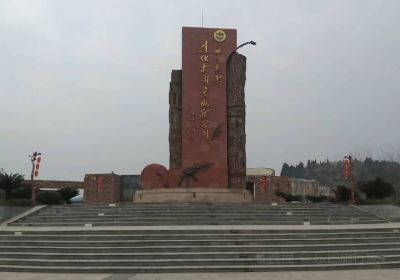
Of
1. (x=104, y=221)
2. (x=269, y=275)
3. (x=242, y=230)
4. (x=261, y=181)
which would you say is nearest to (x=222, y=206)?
(x=104, y=221)

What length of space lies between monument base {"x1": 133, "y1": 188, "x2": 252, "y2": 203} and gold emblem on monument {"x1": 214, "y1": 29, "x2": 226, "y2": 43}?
6288 millimetres

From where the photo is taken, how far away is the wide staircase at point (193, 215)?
521 inches

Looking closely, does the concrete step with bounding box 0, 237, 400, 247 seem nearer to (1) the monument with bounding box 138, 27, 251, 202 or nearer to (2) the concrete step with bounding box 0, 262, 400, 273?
(2) the concrete step with bounding box 0, 262, 400, 273

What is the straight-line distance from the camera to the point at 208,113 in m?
18.9

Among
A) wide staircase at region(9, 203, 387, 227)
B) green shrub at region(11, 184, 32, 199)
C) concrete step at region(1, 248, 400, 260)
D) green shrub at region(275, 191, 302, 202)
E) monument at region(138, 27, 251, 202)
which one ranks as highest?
monument at region(138, 27, 251, 202)

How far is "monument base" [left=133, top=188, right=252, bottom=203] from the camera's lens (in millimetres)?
17234

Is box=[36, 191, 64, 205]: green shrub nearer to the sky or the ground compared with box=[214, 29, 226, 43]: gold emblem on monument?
nearer to the ground

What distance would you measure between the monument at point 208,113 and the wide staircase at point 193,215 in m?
3.40

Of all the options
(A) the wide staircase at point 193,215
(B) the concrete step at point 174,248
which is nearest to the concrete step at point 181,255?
(B) the concrete step at point 174,248

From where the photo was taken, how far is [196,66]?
19156 millimetres

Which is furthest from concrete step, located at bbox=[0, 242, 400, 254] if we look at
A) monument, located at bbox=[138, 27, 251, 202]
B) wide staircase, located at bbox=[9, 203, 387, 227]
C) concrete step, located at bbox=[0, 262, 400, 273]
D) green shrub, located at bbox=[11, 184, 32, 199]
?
green shrub, located at bbox=[11, 184, 32, 199]

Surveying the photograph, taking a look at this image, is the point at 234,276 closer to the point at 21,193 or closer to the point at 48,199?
the point at 21,193

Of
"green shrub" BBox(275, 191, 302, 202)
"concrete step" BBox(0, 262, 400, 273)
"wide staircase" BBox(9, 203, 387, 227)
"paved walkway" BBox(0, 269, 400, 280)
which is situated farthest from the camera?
"green shrub" BBox(275, 191, 302, 202)

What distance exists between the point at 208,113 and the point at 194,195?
363 centimetres
